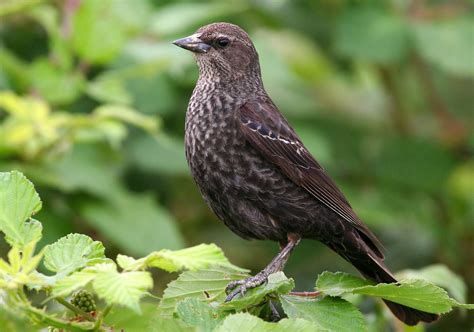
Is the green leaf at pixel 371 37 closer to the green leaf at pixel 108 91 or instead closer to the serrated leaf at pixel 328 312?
the green leaf at pixel 108 91

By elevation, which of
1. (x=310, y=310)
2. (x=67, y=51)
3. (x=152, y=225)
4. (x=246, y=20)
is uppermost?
(x=246, y=20)

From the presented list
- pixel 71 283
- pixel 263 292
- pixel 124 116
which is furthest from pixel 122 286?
pixel 124 116

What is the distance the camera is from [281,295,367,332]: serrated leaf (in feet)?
8.92

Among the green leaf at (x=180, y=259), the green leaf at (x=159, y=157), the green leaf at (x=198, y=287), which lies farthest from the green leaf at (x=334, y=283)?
the green leaf at (x=159, y=157)

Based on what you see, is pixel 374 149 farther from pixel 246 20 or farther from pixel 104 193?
pixel 104 193

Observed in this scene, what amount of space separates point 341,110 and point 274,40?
933mm

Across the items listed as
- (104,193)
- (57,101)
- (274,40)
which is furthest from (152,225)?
(274,40)

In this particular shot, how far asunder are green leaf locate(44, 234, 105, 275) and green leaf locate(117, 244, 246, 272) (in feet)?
0.42

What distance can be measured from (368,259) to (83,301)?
158 cm

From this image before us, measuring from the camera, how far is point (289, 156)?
378 centimetres

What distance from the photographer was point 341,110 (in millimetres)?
7164

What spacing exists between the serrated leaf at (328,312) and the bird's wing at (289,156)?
36.9 inches

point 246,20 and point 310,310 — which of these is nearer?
point 310,310

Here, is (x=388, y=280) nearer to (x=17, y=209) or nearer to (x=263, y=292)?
(x=263, y=292)
